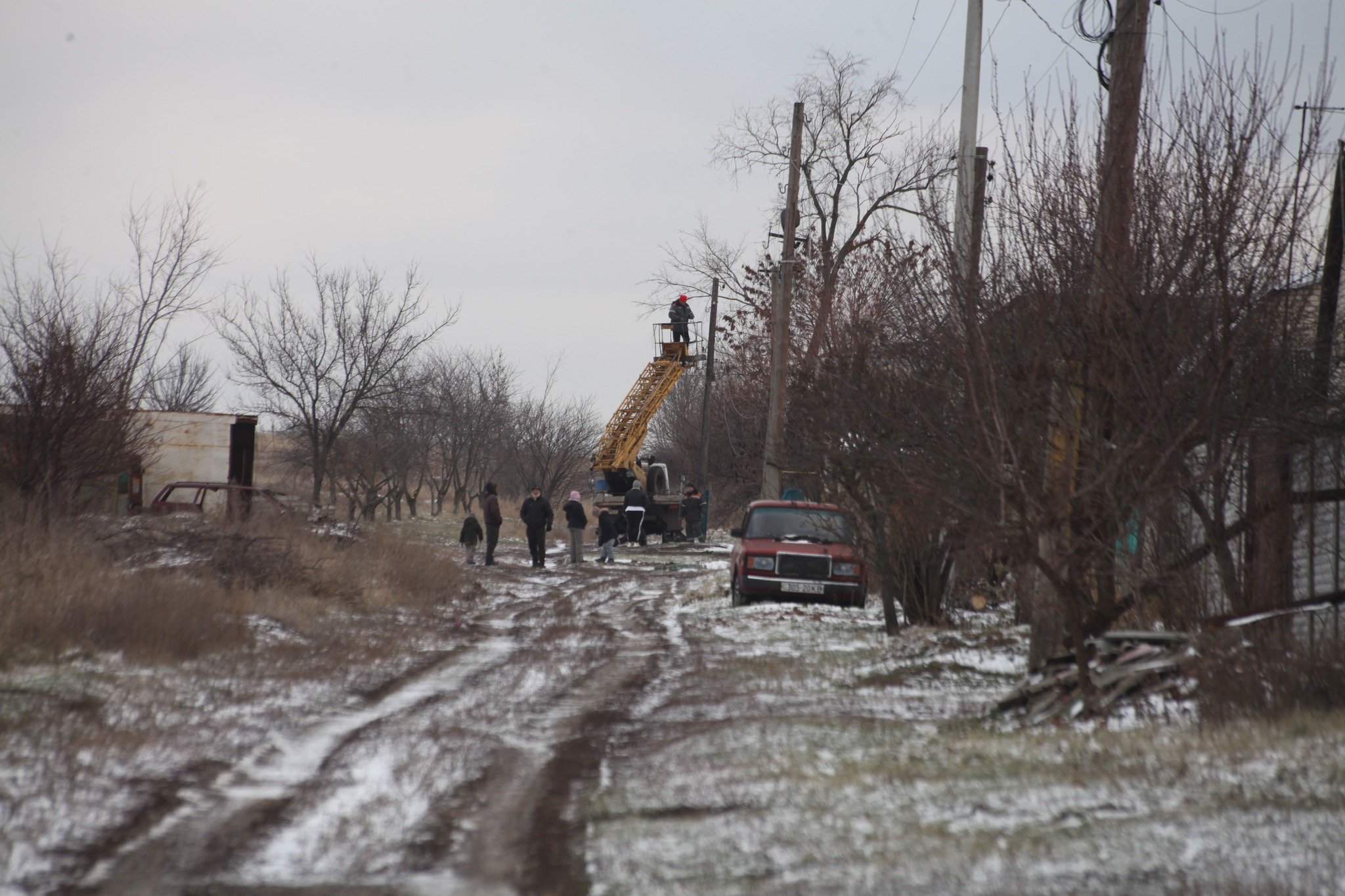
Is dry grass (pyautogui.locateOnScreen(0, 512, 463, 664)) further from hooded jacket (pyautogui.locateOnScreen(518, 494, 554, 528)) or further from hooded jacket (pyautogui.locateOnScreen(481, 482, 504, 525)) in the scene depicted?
hooded jacket (pyautogui.locateOnScreen(518, 494, 554, 528))

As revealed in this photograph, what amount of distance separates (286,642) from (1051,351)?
7189mm

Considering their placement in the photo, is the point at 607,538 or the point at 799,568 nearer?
the point at 799,568

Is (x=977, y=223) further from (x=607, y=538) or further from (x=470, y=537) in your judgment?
(x=607, y=538)

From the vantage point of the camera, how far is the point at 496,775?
6.29 metres

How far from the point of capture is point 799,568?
16328 mm

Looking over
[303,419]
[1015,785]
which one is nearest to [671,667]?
[1015,785]

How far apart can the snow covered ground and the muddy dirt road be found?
20 millimetres

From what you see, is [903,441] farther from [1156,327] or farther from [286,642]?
[286,642]

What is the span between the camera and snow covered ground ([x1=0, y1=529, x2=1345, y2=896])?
442 centimetres

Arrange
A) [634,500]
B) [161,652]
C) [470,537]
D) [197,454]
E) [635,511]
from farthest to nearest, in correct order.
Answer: [635,511], [634,500], [197,454], [470,537], [161,652]

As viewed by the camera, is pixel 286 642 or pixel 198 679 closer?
pixel 198 679

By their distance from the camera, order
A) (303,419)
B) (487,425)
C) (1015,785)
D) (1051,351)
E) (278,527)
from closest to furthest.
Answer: (1015,785), (1051,351), (278,527), (303,419), (487,425)

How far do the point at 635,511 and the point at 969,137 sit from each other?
22.1 metres

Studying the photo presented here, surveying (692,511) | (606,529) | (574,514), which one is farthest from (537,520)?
(692,511)
